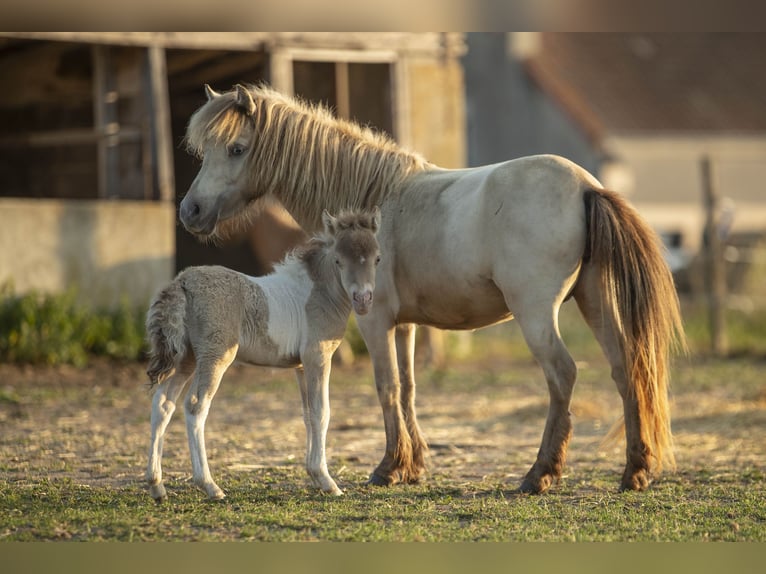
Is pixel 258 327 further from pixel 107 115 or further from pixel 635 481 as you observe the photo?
pixel 107 115

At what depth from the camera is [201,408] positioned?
214 inches

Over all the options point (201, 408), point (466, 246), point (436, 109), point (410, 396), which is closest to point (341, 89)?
point (436, 109)

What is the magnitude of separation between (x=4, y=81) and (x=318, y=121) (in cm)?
892

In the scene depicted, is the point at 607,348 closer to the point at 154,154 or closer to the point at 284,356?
the point at 284,356

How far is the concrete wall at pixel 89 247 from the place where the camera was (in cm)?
1114

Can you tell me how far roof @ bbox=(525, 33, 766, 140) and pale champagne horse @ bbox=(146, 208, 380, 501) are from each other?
2244cm

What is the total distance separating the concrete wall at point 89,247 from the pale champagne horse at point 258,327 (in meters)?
6.01

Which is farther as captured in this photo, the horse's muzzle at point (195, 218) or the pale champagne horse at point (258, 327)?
the horse's muzzle at point (195, 218)

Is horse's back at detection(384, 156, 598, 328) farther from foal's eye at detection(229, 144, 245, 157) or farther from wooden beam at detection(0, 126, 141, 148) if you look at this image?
wooden beam at detection(0, 126, 141, 148)

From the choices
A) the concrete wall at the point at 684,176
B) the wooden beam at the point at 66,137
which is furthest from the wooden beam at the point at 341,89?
the concrete wall at the point at 684,176

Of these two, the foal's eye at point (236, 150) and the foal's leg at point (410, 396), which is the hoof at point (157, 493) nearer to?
the foal's leg at point (410, 396)

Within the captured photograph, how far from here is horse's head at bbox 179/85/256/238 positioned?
21.2 ft

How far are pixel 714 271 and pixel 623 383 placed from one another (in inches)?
335

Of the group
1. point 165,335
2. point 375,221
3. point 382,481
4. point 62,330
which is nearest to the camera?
→ point 165,335
